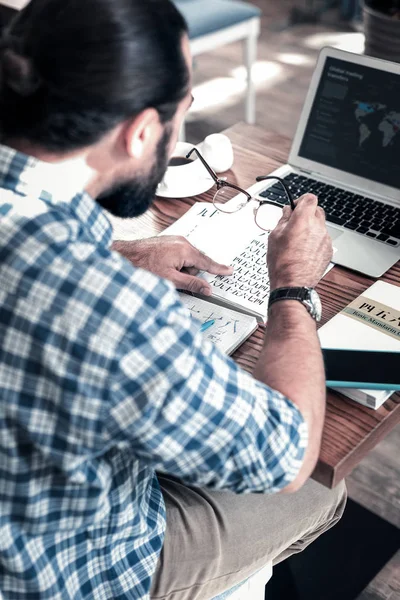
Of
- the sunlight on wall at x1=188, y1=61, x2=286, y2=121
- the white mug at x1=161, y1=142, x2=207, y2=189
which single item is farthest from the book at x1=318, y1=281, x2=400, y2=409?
the sunlight on wall at x1=188, y1=61, x2=286, y2=121

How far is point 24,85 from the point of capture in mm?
780

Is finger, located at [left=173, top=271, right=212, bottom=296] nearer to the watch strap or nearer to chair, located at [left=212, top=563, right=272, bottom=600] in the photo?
the watch strap

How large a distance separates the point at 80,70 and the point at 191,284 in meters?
0.45

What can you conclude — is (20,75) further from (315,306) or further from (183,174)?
(183,174)

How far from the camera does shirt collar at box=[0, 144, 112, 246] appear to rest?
80cm

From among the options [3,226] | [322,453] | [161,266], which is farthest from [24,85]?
[322,453]

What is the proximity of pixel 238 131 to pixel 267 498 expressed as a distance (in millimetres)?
854

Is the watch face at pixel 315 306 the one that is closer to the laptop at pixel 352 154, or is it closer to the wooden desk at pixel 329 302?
the wooden desk at pixel 329 302

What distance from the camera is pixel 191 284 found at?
1.14 metres

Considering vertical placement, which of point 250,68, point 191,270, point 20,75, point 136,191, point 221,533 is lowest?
point 250,68

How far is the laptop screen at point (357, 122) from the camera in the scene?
131 centimetres

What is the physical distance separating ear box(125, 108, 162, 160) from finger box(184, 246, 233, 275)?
1.01ft

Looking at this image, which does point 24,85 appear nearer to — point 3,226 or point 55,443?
point 3,226

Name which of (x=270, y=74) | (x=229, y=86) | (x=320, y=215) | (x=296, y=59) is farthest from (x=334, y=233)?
(x=296, y=59)
